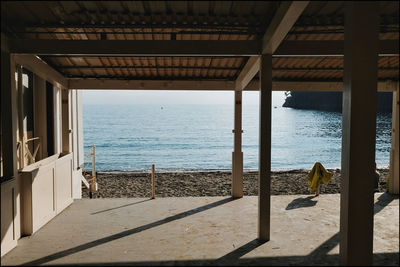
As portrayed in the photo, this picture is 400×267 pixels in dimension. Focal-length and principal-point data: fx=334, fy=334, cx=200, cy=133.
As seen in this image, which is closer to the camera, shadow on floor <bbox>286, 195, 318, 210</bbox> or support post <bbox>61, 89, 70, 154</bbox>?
shadow on floor <bbox>286, 195, 318, 210</bbox>

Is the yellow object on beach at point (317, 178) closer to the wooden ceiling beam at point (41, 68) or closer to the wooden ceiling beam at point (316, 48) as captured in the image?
the wooden ceiling beam at point (316, 48)

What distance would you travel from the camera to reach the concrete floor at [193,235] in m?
5.77

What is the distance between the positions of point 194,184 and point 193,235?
11467mm

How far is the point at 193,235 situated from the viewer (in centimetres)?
693

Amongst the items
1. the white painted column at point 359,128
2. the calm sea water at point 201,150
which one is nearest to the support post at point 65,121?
the white painted column at point 359,128

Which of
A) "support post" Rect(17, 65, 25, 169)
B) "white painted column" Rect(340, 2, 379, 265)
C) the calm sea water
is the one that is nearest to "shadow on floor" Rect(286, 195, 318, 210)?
"white painted column" Rect(340, 2, 379, 265)

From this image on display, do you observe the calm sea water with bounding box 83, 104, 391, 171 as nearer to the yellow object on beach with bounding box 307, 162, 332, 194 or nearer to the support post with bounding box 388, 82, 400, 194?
the yellow object on beach with bounding box 307, 162, 332, 194

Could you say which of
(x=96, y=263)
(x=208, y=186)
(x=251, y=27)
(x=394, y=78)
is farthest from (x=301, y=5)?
(x=208, y=186)

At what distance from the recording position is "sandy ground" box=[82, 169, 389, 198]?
Answer: 52.4 feet

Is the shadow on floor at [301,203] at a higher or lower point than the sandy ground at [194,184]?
higher

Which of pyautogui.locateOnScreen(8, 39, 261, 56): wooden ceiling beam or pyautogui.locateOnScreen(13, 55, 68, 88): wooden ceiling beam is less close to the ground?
pyautogui.locateOnScreen(8, 39, 261, 56): wooden ceiling beam

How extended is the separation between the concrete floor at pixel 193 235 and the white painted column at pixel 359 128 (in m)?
2.30

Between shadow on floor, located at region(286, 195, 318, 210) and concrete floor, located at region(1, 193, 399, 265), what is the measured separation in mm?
28

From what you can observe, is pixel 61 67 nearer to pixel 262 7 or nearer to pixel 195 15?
pixel 195 15
